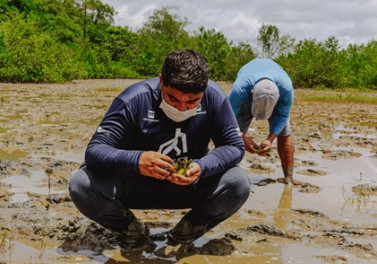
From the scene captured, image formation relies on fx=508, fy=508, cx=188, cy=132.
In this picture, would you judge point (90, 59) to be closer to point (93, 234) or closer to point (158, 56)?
point (158, 56)

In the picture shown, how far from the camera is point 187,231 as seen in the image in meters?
3.01

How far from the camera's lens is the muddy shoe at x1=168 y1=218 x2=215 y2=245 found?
301cm

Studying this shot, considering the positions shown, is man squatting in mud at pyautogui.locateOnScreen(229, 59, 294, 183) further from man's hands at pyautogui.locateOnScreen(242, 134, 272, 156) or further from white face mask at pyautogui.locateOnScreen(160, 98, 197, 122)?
white face mask at pyautogui.locateOnScreen(160, 98, 197, 122)

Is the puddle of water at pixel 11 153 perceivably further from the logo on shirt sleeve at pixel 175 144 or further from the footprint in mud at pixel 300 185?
the logo on shirt sleeve at pixel 175 144

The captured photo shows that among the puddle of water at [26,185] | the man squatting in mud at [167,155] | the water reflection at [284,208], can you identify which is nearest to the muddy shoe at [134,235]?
the man squatting in mud at [167,155]

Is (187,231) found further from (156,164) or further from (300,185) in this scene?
(300,185)

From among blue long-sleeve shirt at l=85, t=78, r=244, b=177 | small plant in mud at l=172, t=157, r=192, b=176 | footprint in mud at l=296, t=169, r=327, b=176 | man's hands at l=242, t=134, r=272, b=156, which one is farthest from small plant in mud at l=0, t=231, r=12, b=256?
footprint in mud at l=296, t=169, r=327, b=176

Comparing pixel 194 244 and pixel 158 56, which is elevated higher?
pixel 158 56

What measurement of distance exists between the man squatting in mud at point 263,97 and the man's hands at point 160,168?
5.50 feet

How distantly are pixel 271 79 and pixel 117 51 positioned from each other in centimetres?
3474

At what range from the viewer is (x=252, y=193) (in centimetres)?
459

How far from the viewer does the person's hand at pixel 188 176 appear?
260 centimetres

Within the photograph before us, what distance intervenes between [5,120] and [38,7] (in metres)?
25.7

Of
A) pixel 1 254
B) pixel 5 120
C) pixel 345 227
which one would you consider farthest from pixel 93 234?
pixel 5 120
